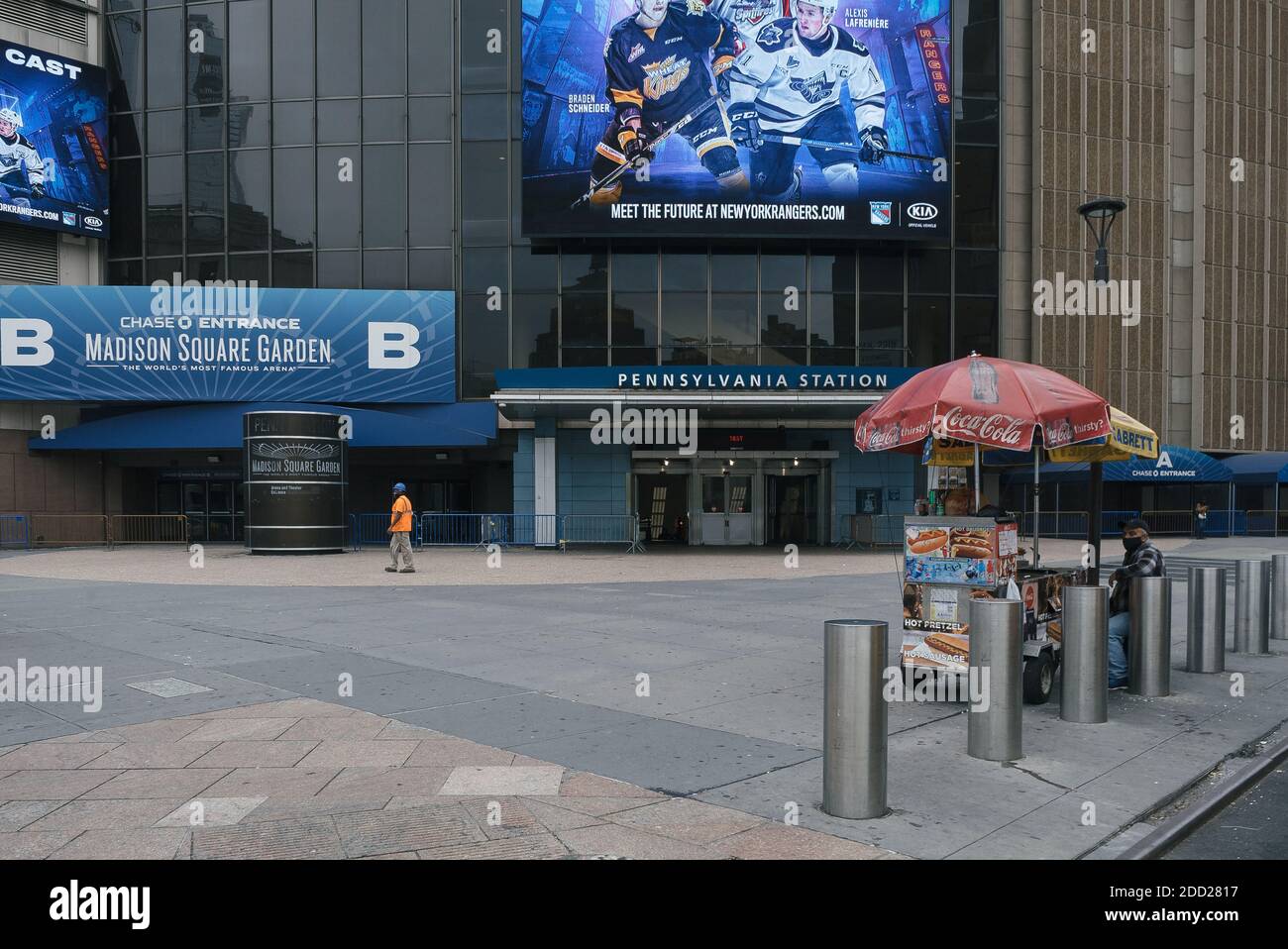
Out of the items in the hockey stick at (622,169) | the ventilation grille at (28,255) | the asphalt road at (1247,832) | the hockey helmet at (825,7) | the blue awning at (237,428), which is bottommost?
the asphalt road at (1247,832)

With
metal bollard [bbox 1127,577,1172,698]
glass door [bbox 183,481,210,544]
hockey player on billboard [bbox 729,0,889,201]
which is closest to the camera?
metal bollard [bbox 1127,577,1172,698]

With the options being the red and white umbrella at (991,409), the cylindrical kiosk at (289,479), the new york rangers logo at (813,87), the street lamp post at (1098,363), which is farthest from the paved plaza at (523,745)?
the new york rangers logo at (813,87)

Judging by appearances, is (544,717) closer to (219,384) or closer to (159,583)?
(159,583)

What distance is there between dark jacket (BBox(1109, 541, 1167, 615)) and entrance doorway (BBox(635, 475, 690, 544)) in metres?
19.4

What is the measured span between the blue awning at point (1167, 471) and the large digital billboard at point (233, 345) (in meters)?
20.0

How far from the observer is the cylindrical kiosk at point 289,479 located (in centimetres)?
2292

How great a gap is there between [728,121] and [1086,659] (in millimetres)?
22611

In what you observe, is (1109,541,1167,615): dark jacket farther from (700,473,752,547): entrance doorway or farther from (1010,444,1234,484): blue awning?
(1010,444,1234,484): blue awning

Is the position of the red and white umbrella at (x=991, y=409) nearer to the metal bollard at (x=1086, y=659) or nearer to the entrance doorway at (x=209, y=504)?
the metal bollard at (x=1086, y=659)

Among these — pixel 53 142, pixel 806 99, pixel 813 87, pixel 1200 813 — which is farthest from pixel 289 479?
pixel 1200 813

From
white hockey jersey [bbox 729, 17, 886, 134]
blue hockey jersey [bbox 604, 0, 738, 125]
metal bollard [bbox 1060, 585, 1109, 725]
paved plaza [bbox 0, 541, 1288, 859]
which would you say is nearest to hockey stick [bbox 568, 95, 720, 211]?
blue hockey jersey [bbox 604, 0, 738, 125]

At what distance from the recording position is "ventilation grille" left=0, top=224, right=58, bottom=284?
93.9 feet
